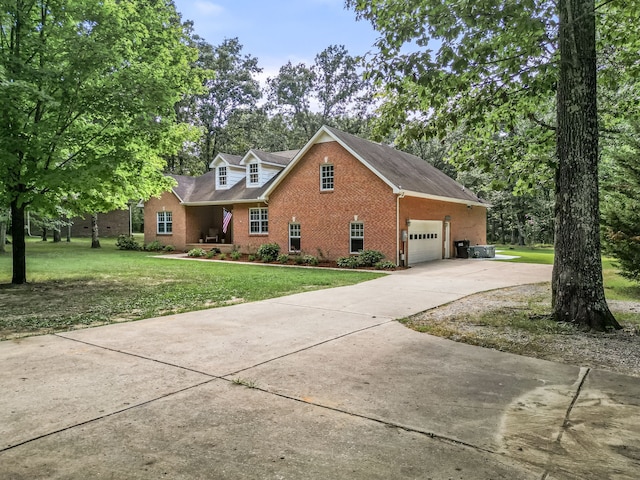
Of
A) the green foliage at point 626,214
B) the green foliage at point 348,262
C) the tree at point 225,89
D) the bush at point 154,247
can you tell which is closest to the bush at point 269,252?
the green foliage at point 348,262

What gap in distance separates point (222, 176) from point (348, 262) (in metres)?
12.8

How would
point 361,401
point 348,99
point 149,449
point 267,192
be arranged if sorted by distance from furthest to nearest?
point 348,99
point 267,192
point 361,401
point 149,449

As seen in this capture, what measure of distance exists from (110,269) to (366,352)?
14.4 m

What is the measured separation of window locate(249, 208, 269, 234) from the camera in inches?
975

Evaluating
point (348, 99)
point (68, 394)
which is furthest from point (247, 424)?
point (348, 99)

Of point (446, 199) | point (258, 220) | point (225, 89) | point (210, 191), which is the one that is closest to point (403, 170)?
point (446, 199)

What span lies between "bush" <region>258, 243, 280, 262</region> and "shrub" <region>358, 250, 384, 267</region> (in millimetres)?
5120

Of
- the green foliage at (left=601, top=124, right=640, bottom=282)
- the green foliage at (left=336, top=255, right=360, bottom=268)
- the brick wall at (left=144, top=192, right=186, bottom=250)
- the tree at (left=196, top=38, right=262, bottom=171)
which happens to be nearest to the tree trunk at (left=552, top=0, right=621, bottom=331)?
the green foliage at (left=601, top=124, right=640, bottom=282)

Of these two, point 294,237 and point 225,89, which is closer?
point 294,237

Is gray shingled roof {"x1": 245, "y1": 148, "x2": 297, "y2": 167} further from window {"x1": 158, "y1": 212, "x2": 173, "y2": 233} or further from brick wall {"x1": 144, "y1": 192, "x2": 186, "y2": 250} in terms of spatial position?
window {"x1": 158, "y1": 212, "x2": 173, "y2": 233}

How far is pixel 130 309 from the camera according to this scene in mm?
8930

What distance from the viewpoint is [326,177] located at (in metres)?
21.3

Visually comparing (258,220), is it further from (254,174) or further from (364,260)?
(364,260)

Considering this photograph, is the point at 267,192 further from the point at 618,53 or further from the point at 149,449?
the point at 149,449
